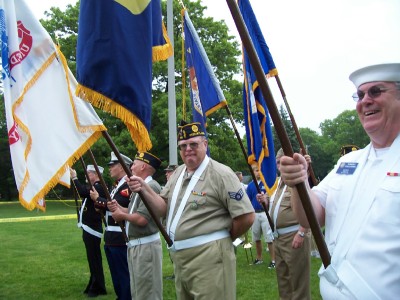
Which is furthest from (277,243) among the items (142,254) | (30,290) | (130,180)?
(30,290)

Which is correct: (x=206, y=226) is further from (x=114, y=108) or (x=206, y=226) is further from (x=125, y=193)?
(x=125, y=193)

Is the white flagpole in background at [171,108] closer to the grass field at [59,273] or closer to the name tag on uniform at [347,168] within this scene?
the grass field at [59,273]

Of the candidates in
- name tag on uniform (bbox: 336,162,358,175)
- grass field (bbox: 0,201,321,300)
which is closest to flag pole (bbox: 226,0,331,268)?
name tag on uniform (bbox: 336,162,358,175)

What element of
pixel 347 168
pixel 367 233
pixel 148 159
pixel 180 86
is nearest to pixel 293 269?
pixel 148 159

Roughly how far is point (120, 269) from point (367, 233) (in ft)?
15.1

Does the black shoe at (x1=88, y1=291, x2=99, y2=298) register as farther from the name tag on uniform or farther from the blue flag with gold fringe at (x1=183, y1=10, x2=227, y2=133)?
the name tag on uniform

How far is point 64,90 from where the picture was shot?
4.57 metres

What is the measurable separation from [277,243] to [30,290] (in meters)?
4.79

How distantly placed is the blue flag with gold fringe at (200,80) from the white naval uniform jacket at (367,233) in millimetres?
3608

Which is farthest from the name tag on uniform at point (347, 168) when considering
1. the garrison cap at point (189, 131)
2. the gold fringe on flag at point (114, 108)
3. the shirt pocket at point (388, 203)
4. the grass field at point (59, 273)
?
the grass field at point (59, 273)

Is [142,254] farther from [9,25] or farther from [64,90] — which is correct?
[9,25]

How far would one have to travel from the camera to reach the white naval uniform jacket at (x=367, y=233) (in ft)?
7.15

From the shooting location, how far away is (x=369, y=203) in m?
2.30

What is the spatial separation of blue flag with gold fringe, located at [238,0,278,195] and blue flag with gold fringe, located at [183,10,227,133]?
20.1 inches
